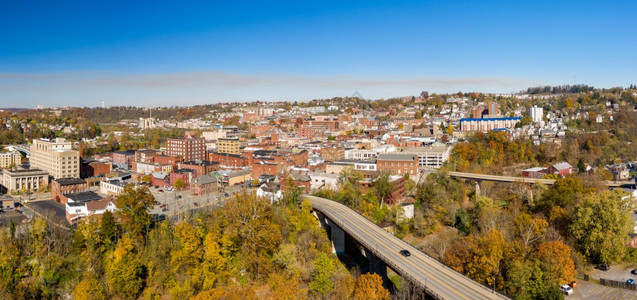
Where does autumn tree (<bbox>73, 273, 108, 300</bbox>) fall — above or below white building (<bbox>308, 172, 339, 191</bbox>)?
below

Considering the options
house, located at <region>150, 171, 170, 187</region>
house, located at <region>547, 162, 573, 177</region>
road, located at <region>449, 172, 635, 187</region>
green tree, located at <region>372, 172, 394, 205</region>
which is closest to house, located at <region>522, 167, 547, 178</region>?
house, located at <region>547, 162, 573, 177</region>

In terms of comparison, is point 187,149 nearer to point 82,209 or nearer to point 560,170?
point 82,209

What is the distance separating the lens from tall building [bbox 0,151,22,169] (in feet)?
151

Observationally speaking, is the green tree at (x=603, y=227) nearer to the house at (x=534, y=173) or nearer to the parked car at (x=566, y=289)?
the parked car at (x=566, y=289)

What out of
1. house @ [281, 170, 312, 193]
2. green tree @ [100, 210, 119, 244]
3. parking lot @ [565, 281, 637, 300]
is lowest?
parking lot @ [565, 281, 637, 300]

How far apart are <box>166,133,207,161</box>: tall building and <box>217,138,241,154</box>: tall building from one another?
266cm

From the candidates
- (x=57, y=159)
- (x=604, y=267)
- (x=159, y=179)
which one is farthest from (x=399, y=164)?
(x=57, y=159)

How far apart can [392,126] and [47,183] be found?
4554 centimetres

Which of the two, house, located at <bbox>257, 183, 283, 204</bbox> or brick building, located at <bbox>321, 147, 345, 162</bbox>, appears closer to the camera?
house, located at <bbox>257, 183, 283, 204</bbox>

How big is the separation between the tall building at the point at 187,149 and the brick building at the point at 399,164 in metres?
19.9

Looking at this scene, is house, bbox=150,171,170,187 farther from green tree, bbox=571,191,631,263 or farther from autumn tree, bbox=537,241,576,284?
green tree, bbox=571,191,631,263

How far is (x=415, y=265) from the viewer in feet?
48.3

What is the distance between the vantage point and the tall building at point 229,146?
47688mm

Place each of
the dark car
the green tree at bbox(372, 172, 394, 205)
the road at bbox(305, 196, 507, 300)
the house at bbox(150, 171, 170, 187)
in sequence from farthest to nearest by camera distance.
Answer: the house at bbox(150, 171, 170, 187)
the green tree at bbox(372, 172, 394, 205)
the dark car
the road at bbox(305, 196, 507, 300)
